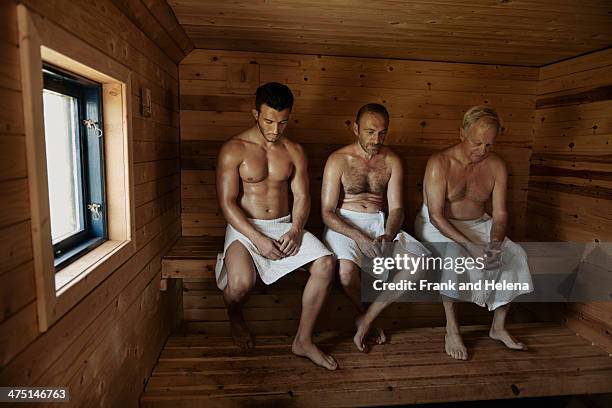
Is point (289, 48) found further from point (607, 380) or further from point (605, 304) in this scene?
point (607, 380)

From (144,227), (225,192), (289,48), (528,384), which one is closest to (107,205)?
(144,227)

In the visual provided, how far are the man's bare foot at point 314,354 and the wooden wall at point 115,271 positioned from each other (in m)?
0.81

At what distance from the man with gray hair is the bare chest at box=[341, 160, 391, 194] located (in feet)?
0.92

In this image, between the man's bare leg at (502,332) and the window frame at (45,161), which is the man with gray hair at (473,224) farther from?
the window frame at (45,161)

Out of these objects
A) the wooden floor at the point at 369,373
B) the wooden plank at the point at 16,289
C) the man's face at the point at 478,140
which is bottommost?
the wooden floor at the point at 369,373

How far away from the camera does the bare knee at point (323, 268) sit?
2232 millimetres

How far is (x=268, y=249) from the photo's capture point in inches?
89.0

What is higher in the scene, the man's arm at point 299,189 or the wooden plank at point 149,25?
the wooden plank at point 149,25

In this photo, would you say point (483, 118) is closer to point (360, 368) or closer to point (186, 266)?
point (360, 368)

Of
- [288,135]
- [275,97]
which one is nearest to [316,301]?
[275,97]

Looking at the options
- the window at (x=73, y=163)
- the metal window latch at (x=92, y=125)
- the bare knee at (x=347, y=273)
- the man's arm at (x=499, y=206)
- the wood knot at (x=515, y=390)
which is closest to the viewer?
the window at (x=73, y=163)

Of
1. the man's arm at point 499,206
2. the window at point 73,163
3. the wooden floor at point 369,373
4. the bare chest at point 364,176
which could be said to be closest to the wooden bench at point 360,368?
the wooden floor at point 369,373

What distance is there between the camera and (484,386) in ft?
7.16

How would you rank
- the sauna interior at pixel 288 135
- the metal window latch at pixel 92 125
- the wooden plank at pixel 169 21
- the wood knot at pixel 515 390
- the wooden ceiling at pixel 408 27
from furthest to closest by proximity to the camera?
the wood knot at pixel 515 390
the wooden ceiling at pixel 408 27
the wooden plank at pixel 169 21
the metal window latch at pixel 92 125
the sauna interior at pixel 288 135
